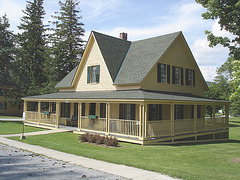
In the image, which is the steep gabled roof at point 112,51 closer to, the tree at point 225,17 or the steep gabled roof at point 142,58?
the steep gabled roof at point 142,58

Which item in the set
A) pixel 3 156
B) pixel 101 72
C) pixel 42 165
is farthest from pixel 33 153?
pixel 101 72

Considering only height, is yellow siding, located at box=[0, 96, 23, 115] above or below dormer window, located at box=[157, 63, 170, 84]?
below

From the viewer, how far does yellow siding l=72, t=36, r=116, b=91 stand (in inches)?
832

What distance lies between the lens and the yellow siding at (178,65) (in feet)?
63.7

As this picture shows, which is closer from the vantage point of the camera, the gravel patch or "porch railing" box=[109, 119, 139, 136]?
the gravel patch

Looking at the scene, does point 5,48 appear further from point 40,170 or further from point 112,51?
point 40,170

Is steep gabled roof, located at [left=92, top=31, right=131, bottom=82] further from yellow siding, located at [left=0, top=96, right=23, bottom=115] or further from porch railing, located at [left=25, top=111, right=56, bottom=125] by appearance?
yellow siding, located at [left=0, top=96, right=23, bottom=115]

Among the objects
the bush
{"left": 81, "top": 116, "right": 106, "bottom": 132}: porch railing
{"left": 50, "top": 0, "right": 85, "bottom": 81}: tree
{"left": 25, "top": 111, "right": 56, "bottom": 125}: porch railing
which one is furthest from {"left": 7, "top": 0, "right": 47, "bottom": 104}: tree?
the bush

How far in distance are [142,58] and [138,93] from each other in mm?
5317

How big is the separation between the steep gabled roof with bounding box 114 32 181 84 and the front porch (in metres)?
2.20

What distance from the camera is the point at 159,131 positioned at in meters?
16.1

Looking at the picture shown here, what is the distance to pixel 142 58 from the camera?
21.1 m

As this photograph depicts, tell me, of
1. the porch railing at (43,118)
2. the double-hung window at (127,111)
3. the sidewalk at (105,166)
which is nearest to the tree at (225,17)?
the double-hung window at (127,111)

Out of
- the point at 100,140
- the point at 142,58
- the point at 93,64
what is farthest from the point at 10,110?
the point at 100,140
